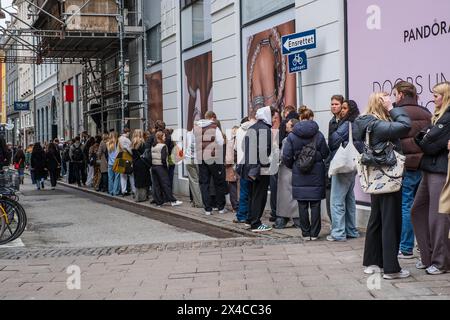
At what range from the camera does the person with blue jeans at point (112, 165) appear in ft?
58.1

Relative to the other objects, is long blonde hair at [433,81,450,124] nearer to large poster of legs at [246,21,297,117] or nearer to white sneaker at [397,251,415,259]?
white sneaker at [397,251,415,259]

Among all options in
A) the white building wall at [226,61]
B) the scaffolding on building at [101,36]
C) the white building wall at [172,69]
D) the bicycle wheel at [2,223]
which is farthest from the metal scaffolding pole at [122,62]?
the bicycle wheel at [2,223]

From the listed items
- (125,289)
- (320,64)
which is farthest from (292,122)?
(125,289)

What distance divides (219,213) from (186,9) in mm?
7119

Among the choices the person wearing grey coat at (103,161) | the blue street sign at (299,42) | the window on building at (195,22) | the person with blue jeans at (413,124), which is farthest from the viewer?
the person wearing grey coat at (103,161)

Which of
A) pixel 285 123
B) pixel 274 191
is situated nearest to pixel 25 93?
pixel 274 191

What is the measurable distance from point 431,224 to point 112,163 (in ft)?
40.7

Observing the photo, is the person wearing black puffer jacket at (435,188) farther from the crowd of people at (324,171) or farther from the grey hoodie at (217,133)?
the grey hoodie at (217,133)

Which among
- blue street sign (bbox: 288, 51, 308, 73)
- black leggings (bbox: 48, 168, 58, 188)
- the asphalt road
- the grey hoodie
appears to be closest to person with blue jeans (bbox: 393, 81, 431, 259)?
blue street sign (bbox: 288, 51, 308, 73)

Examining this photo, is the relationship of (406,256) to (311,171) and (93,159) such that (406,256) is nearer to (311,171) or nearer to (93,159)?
(311,171)

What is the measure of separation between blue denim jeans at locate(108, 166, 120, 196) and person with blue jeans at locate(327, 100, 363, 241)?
10.1 metres

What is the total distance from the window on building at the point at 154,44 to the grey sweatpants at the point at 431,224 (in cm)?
1436

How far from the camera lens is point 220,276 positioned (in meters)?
6.77
